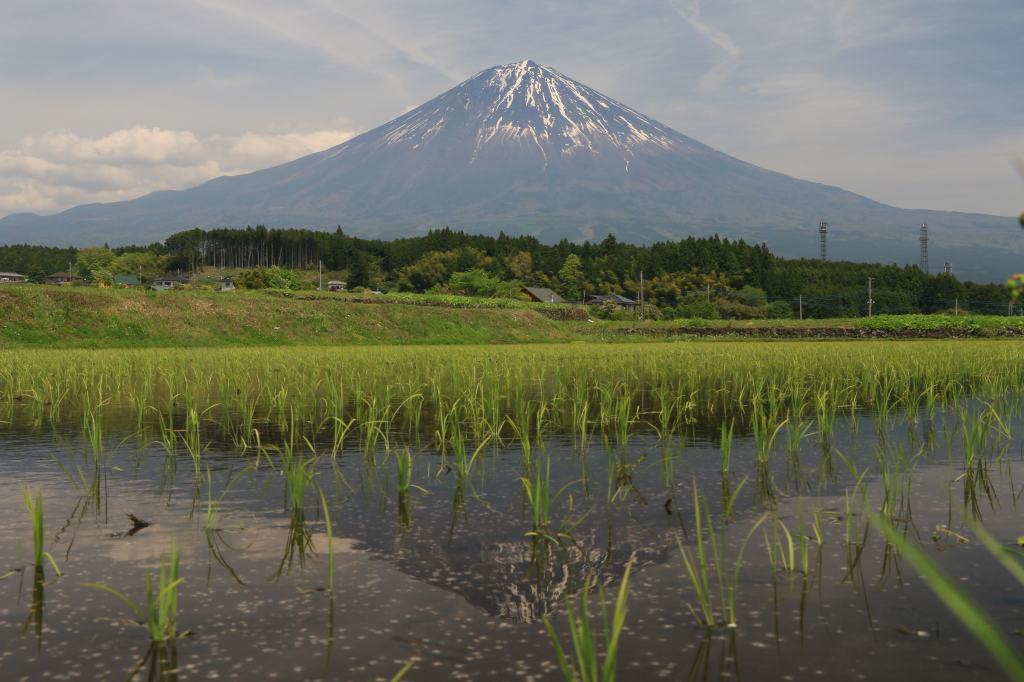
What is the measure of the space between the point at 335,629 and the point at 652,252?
425 ft

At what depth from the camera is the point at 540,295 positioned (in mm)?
121750

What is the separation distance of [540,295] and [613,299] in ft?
35.6

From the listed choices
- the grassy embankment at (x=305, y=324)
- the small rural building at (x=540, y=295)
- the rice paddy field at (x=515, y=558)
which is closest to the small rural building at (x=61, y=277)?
the small rural building at (x=540, y=295)

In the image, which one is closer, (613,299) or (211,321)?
(211,321)

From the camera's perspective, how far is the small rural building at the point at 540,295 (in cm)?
12096

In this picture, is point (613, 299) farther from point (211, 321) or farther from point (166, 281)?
point (211, 321)

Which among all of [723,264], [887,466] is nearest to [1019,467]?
[887,466]

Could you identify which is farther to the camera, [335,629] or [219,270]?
[219,270]

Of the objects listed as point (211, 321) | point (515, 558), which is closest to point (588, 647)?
point (515, 558)

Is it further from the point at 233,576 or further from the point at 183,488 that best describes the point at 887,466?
the point at 183,488

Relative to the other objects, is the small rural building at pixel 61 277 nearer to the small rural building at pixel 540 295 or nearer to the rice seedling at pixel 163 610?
the small rural building at pixel 540 295

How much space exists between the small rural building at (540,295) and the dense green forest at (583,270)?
7.34 ft

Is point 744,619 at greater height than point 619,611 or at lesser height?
lesser

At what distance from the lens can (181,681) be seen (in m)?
3.89
